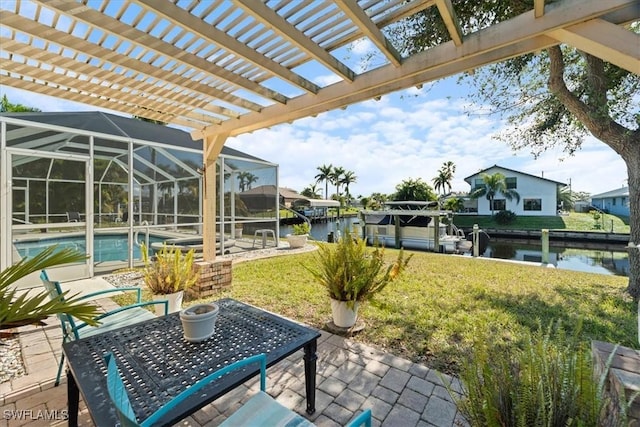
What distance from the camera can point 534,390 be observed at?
124cm

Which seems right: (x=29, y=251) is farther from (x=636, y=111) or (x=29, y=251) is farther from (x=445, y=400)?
(x=636, y=111)

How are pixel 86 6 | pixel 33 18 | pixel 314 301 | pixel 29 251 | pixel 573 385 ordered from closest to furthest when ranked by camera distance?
pixel 573 385
pixel 86 6
pixel 33 18
pixel 314 301
pixel 29 251

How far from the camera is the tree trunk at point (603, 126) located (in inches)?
167

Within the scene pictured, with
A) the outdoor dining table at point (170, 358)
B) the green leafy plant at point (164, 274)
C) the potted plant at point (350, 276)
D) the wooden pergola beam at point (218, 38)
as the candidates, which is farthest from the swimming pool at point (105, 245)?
the wooden pergola beam at point (218, 38)

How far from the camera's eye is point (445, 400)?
2.12 m

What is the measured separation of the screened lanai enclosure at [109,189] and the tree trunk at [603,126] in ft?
Result: 18.3

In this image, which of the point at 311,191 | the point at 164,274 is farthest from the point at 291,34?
the point at 311,191

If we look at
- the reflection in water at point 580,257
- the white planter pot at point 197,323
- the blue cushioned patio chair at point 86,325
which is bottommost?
the reflection in water at point 580,257

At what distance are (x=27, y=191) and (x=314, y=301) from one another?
5365 mm

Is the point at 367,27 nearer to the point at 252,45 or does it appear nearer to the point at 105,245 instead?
the point at 252,45

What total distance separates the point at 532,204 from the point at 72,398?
3249cm

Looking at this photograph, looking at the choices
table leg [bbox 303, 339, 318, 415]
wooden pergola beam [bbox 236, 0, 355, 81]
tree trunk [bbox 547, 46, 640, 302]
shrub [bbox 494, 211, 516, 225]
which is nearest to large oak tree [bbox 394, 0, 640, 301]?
tree trunk [bbox 547, 46, 640, 302]

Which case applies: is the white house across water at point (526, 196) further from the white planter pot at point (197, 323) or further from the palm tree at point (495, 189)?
the white planter pot at point (197, 323)

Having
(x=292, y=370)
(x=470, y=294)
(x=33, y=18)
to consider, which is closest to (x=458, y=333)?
(x=470, y=294)
